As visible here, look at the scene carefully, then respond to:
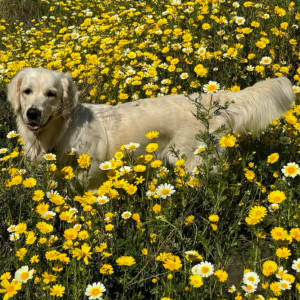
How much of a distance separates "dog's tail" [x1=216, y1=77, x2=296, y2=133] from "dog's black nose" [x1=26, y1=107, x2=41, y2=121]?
1.56 metres

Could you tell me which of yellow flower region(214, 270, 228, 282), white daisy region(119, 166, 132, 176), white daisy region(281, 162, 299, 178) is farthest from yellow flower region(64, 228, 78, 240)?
white daisy region(281, 162, 299, 178)

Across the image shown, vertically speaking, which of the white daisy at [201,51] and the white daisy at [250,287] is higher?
the white daisy at [201,51]

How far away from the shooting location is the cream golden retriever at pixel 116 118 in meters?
3.55

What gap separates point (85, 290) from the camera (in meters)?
1.91

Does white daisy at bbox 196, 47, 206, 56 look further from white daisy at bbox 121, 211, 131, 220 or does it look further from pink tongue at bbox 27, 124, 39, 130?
white daisy at bbox 121, 211, 131, 220

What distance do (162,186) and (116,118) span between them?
60.5 inches

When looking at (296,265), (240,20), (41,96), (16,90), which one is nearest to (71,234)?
(296,265)

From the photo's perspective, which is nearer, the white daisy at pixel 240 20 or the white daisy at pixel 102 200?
the white daisy at pixel 102 200

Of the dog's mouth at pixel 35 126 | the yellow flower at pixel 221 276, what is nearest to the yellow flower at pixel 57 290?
the yellow flower at pixel 221 276

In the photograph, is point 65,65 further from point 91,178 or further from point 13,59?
point 91,178

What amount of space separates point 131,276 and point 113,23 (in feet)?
14.8

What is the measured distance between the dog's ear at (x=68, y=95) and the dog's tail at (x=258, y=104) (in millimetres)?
1320

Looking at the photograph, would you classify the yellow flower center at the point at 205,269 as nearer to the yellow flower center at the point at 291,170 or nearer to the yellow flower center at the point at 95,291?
the yellow flower center at the point at 95,291

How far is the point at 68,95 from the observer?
3.79 metres
